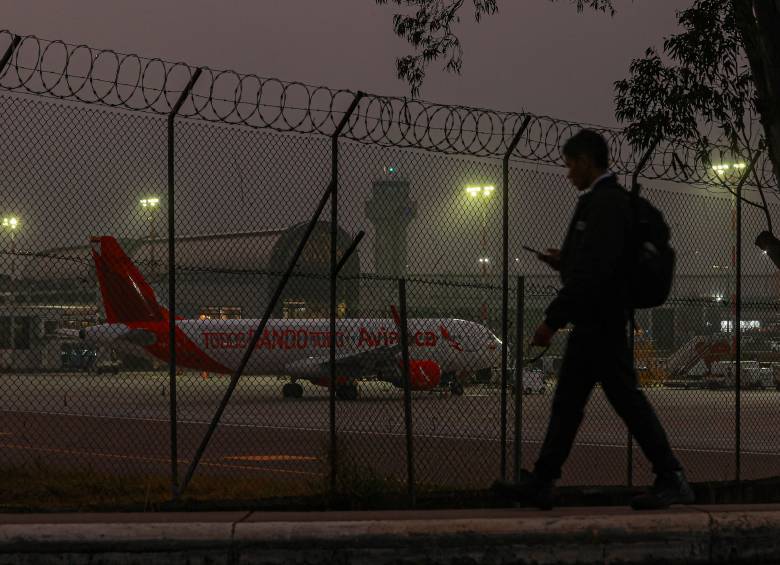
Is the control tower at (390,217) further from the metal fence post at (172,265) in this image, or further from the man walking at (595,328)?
the man walking at (595,328)

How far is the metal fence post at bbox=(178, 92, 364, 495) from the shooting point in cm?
812

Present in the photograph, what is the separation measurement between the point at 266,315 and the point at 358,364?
444 inches

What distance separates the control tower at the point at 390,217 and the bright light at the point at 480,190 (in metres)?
0.50

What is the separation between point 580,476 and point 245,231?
6.35 metres

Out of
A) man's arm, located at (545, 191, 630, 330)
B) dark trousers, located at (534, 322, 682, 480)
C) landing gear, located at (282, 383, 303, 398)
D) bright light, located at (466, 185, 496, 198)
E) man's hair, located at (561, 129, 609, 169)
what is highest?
bright light, located at (466, 185, 496, 198)

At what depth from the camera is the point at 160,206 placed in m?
9.10

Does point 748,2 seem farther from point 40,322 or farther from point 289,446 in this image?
point 289,446

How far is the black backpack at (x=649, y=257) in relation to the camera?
6.09m

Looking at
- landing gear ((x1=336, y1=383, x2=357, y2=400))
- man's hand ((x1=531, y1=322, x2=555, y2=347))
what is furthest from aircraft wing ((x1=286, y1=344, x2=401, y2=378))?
man's hand ((x1=531, y1=322, x2=555, y2=347))

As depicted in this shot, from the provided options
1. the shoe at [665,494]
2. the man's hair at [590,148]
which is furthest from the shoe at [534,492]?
the man's hair at [590,148]

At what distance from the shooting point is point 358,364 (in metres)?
19.5

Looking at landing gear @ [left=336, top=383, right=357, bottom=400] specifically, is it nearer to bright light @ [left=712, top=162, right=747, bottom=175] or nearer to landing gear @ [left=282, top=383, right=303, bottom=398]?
landing gear @ [left=282, top=383, right=303, bottom=398]

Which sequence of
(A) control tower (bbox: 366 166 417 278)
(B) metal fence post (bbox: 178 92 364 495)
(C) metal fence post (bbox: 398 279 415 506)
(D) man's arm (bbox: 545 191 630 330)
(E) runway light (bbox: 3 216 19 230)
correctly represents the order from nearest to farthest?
(D) man's arm (bbox: 545 191 630 330)
(B) metal fence post (bbox: 178 92 364 495)
(C) metal fence post (bbox: 398 279 415 506)
(E) runway light (bbox: 3 216 19 230)
(A) control tower (bbox: 366 166 417 278)

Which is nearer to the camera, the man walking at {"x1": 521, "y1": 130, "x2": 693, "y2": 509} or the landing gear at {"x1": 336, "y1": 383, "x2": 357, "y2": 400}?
the man walking at {"x1": 521, "y1": 130, "x2": 693, "y2": 509}
